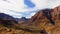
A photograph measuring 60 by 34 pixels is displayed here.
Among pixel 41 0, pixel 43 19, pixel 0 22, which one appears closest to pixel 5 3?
pixel 0 22

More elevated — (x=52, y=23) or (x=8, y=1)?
(x=8, y=1)

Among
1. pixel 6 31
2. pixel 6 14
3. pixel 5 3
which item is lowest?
pixel 6 31

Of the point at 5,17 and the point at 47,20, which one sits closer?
the point at 5,17

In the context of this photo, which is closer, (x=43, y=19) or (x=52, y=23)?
(x=52, y=23)

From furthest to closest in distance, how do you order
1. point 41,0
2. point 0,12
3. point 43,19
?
point 43,19, point 41,0, point 0,12

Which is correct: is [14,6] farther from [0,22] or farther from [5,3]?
[0,22]

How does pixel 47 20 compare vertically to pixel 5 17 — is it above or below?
below

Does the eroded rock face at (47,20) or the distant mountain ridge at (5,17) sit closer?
the distant mountain ridge at (5,17)

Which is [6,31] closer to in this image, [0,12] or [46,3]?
[0,12]

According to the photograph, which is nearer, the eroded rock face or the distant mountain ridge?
the distant mountain ridge

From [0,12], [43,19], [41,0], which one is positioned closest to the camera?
[0,12]
